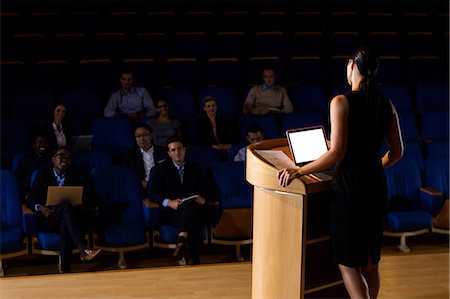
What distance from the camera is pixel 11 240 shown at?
4.84ft

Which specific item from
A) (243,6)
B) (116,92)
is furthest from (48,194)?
(243,6)

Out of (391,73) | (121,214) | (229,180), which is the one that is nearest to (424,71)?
(391,73)

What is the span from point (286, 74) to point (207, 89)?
0.36m

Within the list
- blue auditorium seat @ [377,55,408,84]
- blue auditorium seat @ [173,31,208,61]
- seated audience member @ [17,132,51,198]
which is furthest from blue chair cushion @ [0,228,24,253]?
blue auditorium seat @ [377,55,408,84]

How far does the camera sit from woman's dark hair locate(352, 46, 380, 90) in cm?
83

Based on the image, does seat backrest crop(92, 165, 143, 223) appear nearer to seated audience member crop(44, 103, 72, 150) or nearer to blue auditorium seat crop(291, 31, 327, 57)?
seated audience member crop(44, 103, 72, 150)

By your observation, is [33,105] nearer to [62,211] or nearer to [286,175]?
[62,211]

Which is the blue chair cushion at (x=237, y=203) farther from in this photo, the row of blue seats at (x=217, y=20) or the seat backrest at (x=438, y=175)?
the row of blue seats at (x=217, y=20)

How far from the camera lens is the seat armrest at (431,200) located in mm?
1642

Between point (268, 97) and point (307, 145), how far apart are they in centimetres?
123

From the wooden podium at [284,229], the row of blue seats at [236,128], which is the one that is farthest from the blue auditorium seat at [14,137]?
the wooden podium at [284,229]

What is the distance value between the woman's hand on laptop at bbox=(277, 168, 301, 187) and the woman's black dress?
48 mm

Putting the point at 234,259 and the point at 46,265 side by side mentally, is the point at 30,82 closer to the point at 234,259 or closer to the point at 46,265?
the point at 46,265

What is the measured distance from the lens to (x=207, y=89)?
84.1 inches
